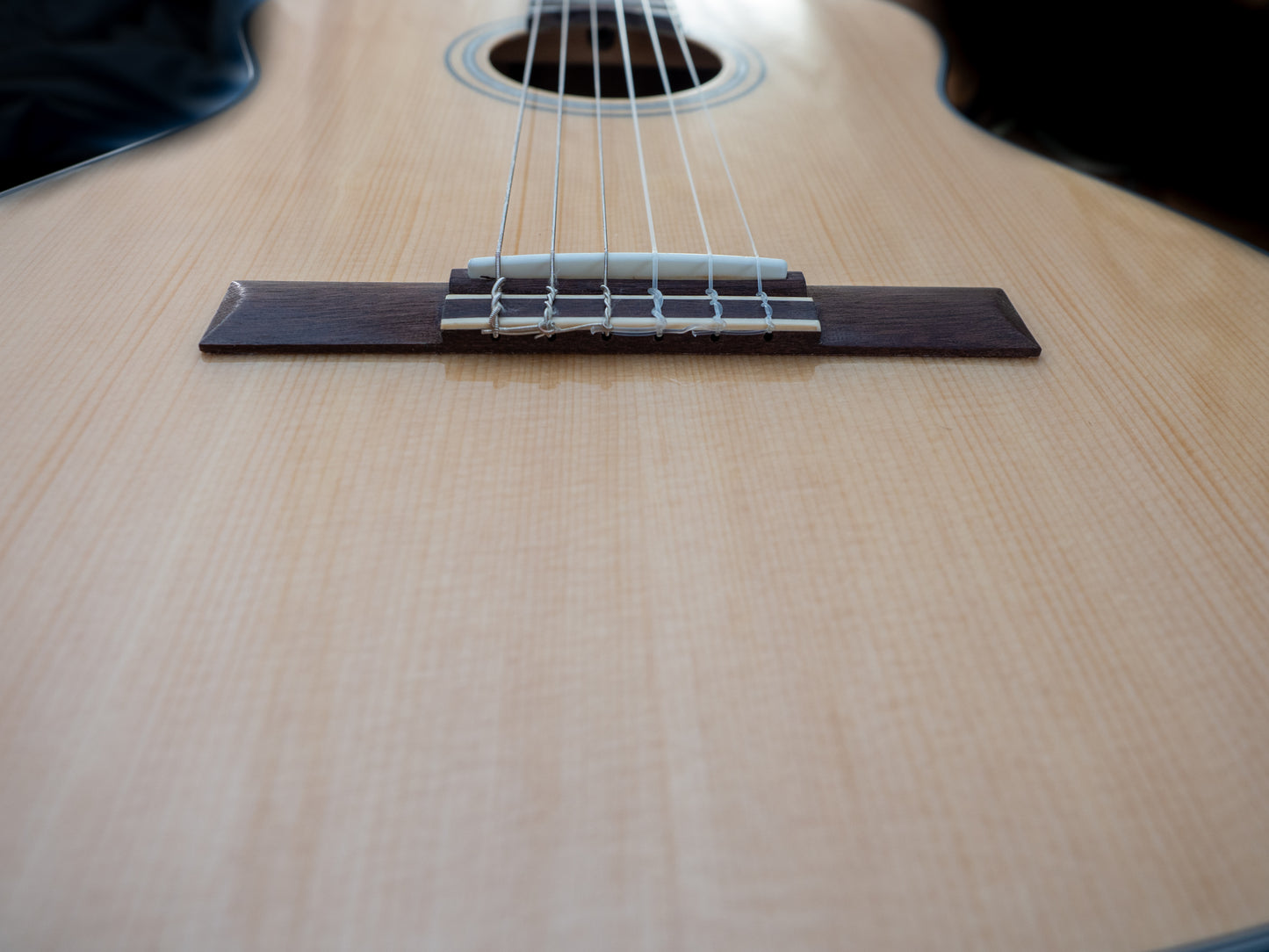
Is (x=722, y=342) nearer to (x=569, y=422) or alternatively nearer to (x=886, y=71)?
(x=569, y=422)

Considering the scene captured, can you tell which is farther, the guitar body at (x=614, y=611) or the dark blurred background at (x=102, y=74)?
the dark blurred background at (x=102, y=74)

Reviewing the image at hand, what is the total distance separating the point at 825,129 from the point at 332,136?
48 centimetres

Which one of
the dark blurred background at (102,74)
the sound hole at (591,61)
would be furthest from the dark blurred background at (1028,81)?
the sound hole at (591,61)

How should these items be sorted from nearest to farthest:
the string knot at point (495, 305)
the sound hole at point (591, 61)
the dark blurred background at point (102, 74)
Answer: the string knot at point (495, 305)
the dark blurred background at point (102, 74)
the sound hole at point (591, 61)

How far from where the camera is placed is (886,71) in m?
0.87

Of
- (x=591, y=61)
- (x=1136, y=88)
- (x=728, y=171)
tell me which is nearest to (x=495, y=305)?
(x=728, y=171)

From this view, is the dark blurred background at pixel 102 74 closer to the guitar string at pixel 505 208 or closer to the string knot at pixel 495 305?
the guitar string at pixel 505 208

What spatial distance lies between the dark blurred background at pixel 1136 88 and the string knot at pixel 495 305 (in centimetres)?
87

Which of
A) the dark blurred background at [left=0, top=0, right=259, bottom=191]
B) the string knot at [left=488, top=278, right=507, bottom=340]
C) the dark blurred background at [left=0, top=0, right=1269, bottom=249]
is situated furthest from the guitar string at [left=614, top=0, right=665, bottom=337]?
the dark blurred background at [left=0, top=0, right=259, bottom=191]

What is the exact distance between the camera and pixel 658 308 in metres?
0.49

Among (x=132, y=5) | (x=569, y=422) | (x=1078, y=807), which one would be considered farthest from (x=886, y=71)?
→ (x=132, y=5)

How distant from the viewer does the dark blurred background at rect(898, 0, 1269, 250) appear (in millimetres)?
1023

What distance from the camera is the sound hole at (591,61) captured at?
3.12ft

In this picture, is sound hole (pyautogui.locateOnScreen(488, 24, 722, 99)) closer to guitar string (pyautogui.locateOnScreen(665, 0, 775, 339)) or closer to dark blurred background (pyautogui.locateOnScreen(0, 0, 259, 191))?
guitar string (pyautogui.locateOnScreen(665, 0, 775, 339))
